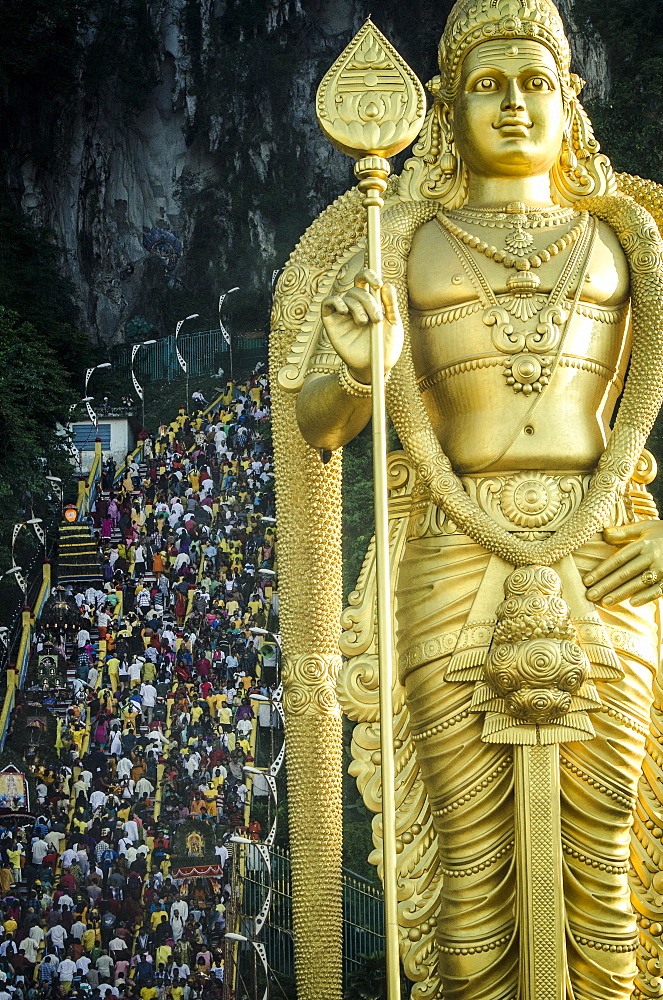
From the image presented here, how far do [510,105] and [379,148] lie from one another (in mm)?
886

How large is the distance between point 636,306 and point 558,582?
3.96 ft

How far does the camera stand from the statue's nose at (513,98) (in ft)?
19.1

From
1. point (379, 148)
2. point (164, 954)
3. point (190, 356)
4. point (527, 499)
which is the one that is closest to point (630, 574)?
point (527, 499)

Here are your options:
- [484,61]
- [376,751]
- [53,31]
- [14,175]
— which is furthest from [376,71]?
[14,175]

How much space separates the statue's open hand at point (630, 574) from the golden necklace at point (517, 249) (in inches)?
44.8

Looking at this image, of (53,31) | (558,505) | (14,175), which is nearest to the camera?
(558,505)

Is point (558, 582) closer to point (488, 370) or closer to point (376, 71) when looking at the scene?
point (488, 370)

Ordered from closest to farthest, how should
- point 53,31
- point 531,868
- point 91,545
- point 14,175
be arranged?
point 531,868, point 91,545, point 53,31, point 14,175

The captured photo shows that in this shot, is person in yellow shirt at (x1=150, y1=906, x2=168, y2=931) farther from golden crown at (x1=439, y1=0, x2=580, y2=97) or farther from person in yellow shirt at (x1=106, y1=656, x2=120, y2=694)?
golden crown at (x1=439, y1=0, x2=580, y2=97)

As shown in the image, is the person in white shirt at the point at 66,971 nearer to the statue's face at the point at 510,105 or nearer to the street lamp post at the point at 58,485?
the street lamp post at the point at 58,485

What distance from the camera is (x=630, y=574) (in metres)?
5.53

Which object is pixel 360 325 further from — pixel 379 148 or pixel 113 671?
pixel 113 671

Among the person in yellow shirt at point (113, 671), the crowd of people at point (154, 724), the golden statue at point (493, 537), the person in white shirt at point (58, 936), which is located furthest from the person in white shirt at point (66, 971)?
the golden statue at point (493, 537)

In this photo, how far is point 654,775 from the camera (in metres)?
5.75
